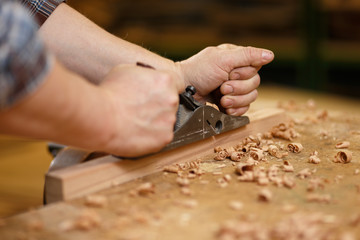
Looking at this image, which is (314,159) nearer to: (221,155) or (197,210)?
(221,155)

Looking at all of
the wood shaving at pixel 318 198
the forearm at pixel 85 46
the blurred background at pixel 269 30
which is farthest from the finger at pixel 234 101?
the blurred background at pixel 269 30

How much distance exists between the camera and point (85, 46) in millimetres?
1470

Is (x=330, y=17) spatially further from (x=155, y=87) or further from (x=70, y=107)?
(x=70, y=107)

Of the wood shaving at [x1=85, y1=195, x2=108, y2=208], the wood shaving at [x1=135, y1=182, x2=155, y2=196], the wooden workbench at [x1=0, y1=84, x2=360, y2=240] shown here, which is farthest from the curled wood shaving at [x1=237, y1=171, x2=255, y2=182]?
the wood shaving at [x1=85, y1=195, x2=108, y2=208]

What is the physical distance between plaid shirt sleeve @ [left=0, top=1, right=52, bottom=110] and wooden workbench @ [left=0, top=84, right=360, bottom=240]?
0.24 metres

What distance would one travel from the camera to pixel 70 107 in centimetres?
87

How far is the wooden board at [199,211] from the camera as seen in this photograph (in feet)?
2.74

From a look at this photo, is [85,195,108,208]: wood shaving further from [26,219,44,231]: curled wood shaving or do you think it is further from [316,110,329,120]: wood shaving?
[316,110,329,120]: wood shaving

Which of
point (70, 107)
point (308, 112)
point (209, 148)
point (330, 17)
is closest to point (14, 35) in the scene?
point (70, 107)

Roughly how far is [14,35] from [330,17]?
3479 mm

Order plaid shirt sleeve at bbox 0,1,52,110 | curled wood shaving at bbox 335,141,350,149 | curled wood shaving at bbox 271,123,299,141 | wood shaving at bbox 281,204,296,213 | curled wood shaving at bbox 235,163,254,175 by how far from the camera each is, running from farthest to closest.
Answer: curled wood shaving at bbox 271,123,299,141, curled wood shaving at bbox 335,141,350,149, curled wood shaving at bbox 235,163,254,175, wood shaving at bbox 281,204,296,213, plaid shirt sleeve at bbox 0,1,52,110

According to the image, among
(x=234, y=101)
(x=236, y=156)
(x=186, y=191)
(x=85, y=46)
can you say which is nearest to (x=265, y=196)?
(x=186, y=191)

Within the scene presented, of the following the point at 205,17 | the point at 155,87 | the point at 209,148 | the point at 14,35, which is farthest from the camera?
the point at 205,17

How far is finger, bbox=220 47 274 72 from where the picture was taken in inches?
55.6
